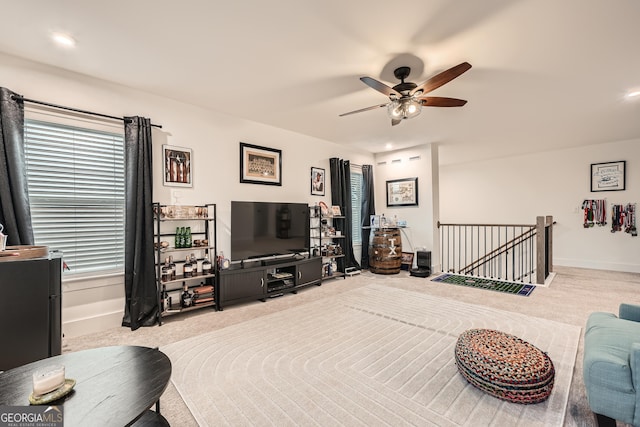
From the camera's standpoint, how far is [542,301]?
3623mm

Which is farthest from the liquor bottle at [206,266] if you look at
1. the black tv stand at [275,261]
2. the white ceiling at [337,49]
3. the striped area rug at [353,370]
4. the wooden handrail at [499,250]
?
the wooden handrail at [499,250]

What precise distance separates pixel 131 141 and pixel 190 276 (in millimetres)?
1648

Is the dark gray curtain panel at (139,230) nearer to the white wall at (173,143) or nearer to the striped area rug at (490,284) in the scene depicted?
the white wall at (173,143)

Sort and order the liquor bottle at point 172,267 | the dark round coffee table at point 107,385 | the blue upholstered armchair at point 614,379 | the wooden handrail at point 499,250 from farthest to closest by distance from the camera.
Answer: the wooden handrail at point 499,250 < the liquor bottle at point 172,267 < the blue upholstered armchair at point 614,379 < the dark round coffee table at point 107,385

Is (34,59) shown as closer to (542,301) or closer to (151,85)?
(151,85)

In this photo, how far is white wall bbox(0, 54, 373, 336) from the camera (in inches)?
106

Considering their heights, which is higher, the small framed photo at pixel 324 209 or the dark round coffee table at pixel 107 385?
the small framed photo at pixel 324 209

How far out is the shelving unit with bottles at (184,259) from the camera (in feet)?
10.3

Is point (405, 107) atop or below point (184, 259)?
atop

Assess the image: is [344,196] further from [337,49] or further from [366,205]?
[337,49]

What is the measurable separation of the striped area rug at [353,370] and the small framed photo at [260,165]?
2.06m

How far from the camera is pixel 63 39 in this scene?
2.22m

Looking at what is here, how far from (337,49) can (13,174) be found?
3.01 metres

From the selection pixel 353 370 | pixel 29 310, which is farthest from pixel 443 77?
pixel 29 310
